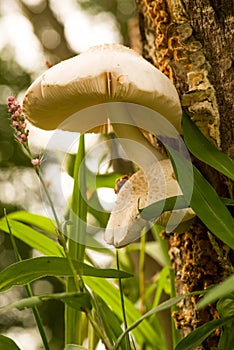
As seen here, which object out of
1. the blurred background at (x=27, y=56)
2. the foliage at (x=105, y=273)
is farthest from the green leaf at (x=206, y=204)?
the blurred background at (x=27, y=56)

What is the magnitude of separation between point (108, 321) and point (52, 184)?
182 mm

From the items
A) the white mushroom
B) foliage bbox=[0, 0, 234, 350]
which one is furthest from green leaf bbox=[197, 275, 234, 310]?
the white mushroom

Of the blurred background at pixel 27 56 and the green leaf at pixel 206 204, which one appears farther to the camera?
the blurred background at pixel 27 56

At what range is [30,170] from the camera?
3.00 metres

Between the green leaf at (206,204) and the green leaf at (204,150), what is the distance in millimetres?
24

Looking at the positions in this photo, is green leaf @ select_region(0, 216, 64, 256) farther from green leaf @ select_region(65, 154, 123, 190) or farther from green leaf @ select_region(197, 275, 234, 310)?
green leaf @ select_region(197, 275, 234, 310)

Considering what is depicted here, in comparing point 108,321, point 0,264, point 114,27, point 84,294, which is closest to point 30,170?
point 0,264

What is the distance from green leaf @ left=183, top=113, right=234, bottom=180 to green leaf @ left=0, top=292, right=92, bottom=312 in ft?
0.57

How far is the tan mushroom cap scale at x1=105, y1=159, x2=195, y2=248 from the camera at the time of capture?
2.07ft

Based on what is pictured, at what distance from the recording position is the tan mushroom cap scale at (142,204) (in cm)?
63

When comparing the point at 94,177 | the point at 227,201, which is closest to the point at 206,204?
the point at 227,201

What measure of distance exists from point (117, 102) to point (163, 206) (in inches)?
5.1

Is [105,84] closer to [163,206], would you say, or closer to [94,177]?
[163,206]

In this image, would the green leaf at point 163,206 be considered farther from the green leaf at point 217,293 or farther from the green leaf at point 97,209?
the green leaf at point 97,209
